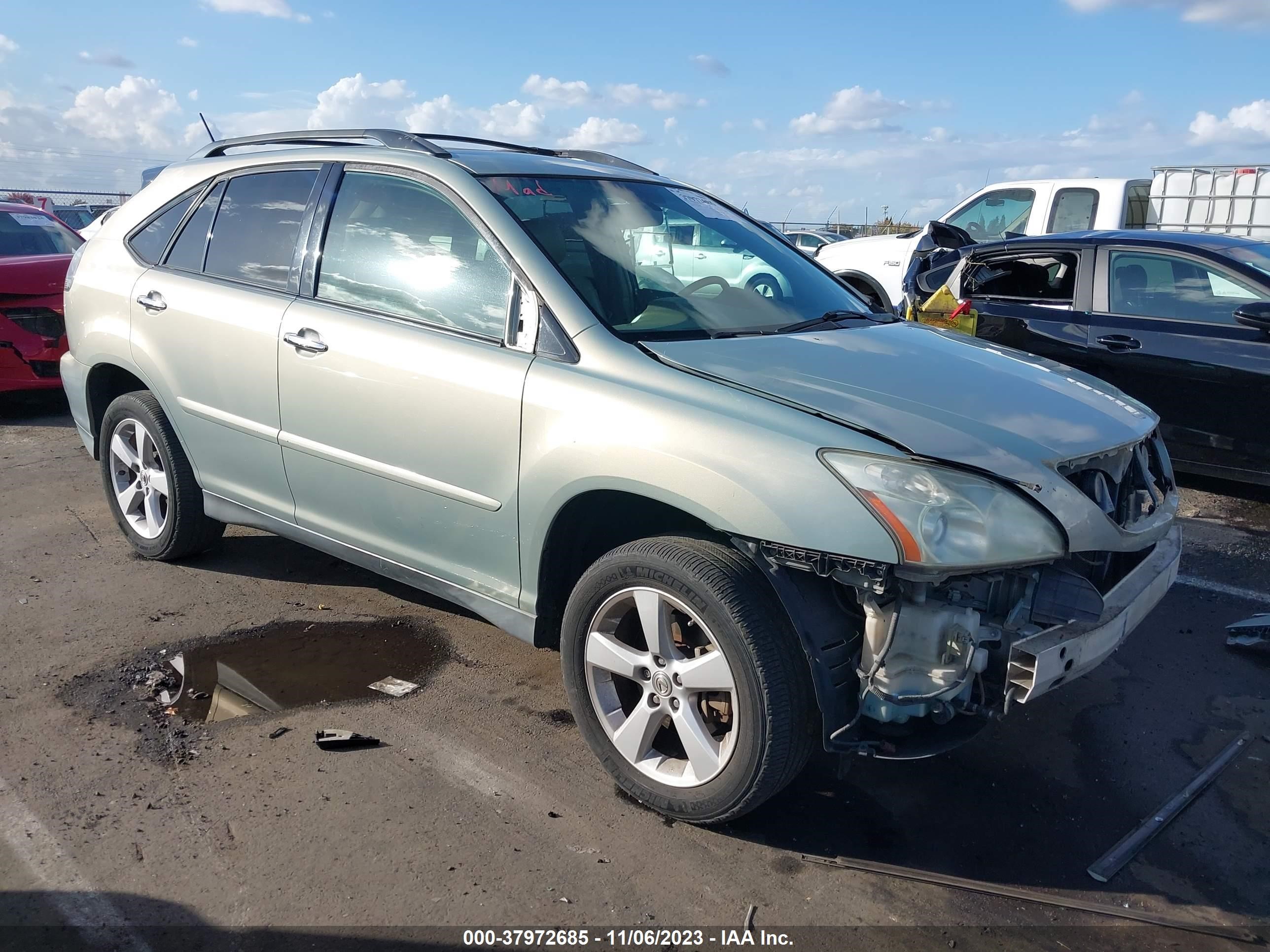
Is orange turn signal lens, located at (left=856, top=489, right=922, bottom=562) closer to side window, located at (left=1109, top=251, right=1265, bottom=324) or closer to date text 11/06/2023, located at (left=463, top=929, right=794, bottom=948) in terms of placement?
date text 11/06/2023, located at (left=463, top=929, right=794, bottom=948)

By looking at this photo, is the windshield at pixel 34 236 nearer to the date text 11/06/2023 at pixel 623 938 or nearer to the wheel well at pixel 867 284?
the wheel well at pixel 867 284

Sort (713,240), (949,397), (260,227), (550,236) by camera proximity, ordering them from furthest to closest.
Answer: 1. (260,227)
2. (713,240)
3. (550,236)
4. (949,397)

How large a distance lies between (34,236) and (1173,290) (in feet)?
30.3

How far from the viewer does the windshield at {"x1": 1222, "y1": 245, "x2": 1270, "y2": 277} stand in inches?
236

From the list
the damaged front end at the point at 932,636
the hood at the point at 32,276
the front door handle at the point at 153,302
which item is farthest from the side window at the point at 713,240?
the hood at the point at 32,276

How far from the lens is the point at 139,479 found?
4.77m

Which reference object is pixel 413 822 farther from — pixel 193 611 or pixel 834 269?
pixel 834 269

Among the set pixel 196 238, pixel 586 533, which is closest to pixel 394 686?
pixel 586 533

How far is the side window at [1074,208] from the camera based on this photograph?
1139cm

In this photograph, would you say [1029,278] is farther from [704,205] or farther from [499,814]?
[499,814]

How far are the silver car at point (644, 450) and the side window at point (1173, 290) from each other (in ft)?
10.2

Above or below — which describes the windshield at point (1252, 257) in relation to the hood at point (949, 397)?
above

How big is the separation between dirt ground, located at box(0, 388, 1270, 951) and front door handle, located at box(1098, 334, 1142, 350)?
97.0 inches

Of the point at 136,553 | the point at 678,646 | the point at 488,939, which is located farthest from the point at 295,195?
the point at 488,939
